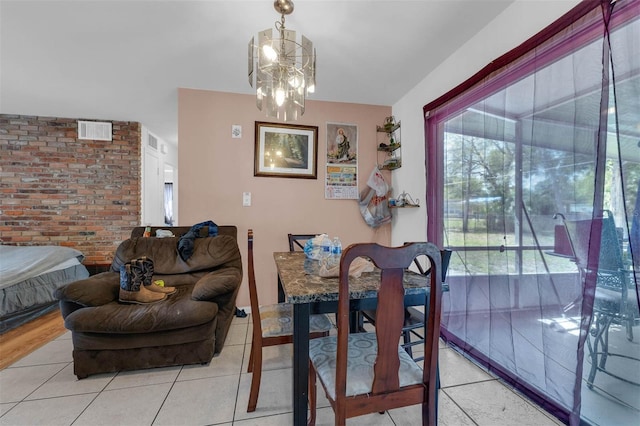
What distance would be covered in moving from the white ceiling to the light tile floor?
2.25 m

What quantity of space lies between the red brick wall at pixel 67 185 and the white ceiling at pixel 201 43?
75 cm

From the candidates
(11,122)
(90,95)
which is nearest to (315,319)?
(90,95)

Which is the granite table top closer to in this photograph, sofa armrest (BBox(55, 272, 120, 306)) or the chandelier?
the chandelier

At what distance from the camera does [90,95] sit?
2.97 metres

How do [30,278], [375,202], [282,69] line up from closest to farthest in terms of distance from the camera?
[282,69]
[30,278]
[375,202]

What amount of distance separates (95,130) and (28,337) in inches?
105

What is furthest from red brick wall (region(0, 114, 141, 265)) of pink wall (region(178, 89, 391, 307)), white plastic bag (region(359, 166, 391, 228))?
white plastic bag (region(359, 166, 391, 228))

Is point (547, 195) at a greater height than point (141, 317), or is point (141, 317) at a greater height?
point (547, 195)

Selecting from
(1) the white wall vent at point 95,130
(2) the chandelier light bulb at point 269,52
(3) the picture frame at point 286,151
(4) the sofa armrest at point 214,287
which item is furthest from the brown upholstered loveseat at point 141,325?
(1) the white wall vent at point 95,130

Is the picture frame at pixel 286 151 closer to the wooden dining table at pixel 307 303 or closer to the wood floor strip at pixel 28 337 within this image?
the wooden dining table at pixel 307 303

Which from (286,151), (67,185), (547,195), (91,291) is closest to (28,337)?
(91,291)

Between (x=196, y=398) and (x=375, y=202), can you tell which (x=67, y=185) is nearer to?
(x=196, y=398)

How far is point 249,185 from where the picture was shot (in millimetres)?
2857

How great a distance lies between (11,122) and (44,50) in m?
2.31
